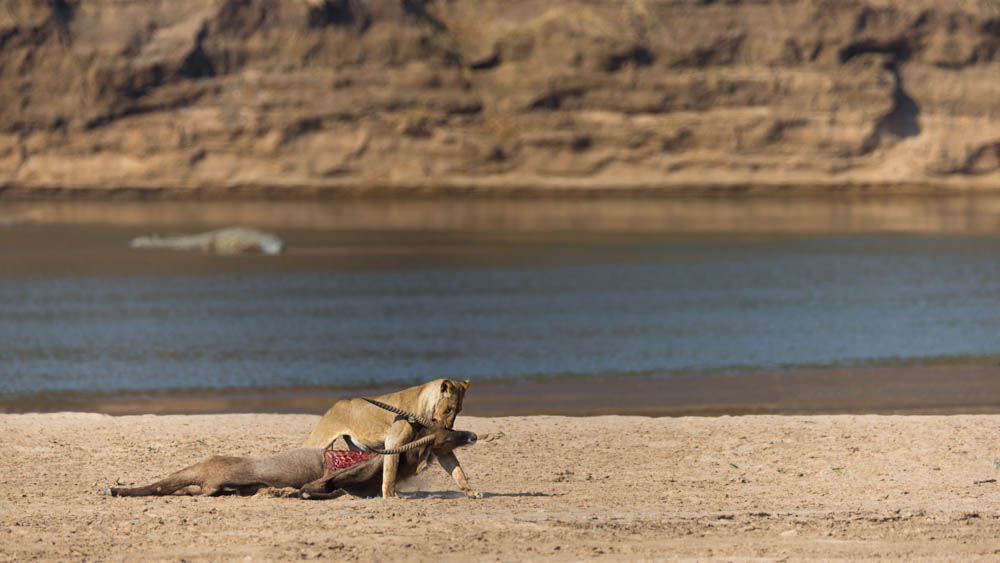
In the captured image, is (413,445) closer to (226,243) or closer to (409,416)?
(409,416)

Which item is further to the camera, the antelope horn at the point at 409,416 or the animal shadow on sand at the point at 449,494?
the animal shadow on sand at the point at 449,494

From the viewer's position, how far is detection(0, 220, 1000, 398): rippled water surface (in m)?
18.1

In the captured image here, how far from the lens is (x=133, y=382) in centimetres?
1664

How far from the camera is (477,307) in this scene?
24.6 meters

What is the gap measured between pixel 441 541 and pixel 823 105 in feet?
154

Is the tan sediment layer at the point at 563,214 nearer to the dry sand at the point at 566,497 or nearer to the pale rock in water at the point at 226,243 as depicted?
the pale rock in water at the point at 226,243

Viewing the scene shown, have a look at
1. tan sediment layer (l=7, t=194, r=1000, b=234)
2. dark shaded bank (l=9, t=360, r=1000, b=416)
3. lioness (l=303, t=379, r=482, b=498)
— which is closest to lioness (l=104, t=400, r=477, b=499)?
lioness (l=303, t=379, r=482, b=498)

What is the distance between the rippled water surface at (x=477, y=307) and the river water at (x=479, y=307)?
0.23ft

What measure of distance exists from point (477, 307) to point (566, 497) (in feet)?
53.0

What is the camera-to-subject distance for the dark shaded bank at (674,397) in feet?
46.6

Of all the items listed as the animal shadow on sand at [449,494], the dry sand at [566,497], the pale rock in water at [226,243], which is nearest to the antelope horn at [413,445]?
the dry sand at [566,497]

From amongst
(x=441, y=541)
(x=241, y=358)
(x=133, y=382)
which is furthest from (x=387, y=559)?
(x=241, y=358)

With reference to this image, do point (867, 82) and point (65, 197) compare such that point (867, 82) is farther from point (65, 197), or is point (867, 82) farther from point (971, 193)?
point (65, 197)

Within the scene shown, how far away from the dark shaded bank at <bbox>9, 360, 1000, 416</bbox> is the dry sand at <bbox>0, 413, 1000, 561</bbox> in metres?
1.99
